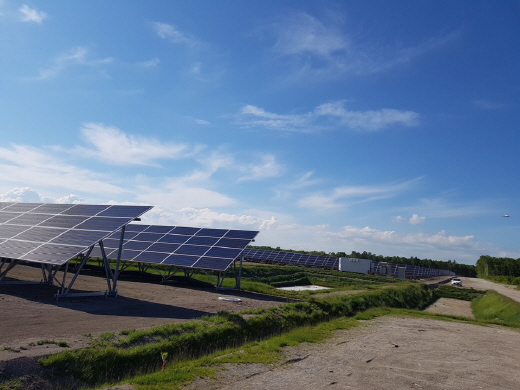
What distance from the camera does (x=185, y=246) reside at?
29.0 m

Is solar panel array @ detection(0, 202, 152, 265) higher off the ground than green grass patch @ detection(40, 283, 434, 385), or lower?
higher

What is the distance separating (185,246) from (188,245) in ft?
0.75

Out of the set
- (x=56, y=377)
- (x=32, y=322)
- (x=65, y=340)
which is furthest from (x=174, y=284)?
(x=56, y=377)

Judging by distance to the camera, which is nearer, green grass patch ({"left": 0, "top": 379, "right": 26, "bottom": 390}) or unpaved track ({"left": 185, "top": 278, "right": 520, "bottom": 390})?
green grass patch ({"left": 0, "top": 379, "right": 26, "bottom": 390})

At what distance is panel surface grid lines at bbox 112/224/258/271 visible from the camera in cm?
2583

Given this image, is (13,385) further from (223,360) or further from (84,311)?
(84,311)

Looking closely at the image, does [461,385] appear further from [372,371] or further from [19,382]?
[19,382]

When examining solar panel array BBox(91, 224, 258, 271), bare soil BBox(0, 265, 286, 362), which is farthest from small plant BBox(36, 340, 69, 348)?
solar panel array BBox(91, 224, 258, 271)

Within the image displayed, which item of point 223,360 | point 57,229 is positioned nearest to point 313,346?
point 223,360

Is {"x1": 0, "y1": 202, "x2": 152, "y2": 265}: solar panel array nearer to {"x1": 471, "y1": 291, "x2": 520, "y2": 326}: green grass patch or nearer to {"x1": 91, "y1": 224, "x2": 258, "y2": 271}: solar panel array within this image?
{"x1": 91, "y1": 224, "x2": 258, "y2": 271}: solar panel array

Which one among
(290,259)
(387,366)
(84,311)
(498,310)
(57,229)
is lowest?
(498,310)

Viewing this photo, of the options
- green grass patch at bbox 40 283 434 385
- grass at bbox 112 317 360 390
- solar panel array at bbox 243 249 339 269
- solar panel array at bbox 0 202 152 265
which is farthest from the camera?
solar panel array at bbox 243 249 339 269

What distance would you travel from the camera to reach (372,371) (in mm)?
11008

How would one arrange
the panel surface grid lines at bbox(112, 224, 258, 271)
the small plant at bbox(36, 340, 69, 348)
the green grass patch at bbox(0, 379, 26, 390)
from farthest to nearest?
the panel surface grid lines at bbox(112, 224, 258, 271), the small plant at bbox(36, 340, 69, 348), the green grass patch at bbox(0, 379, 26, 390)
